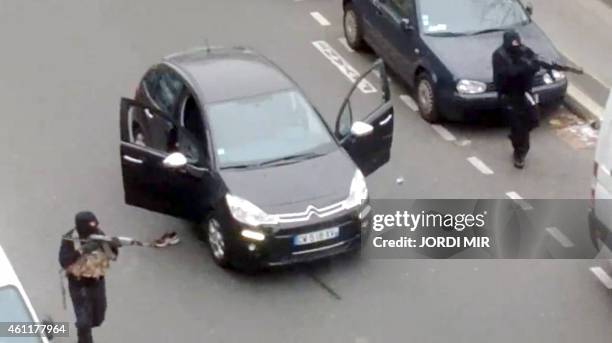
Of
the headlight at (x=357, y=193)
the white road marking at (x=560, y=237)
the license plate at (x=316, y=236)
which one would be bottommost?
the white road marking at (x=560, y=237)

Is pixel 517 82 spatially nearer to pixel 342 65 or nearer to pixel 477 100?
pixel 477 100

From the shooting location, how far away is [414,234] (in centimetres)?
1262

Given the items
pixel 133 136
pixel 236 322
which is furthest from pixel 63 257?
pixel 133 136

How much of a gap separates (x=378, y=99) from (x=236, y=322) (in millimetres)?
5162

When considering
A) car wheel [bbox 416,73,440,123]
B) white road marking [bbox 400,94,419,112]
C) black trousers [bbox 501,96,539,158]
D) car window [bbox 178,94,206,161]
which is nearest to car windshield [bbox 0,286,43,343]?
car window [bbox 178,94,206,161]

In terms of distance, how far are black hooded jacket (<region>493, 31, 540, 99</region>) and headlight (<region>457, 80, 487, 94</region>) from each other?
2.43ft

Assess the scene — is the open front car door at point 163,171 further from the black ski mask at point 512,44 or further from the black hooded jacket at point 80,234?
the black ski mask at point 512,44

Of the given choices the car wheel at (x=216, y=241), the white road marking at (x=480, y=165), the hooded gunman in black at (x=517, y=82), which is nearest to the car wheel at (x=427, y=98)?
the white road marking at (x=480, y=165)

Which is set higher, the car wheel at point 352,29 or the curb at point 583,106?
the car wheel at point 352,29

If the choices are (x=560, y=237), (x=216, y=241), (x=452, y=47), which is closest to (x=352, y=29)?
(x=452, y=47)

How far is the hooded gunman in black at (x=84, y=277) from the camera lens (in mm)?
9805

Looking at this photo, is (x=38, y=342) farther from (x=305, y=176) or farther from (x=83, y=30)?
(x=83, y=30)

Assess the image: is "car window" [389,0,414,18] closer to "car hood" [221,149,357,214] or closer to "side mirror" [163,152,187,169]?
"car hood" [221,149,357,214]

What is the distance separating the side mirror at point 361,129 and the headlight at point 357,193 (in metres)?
0.51
